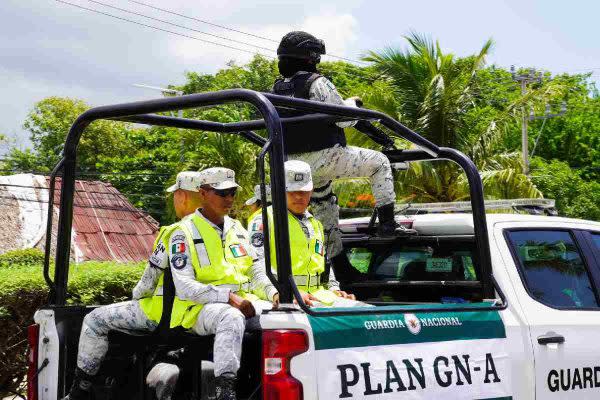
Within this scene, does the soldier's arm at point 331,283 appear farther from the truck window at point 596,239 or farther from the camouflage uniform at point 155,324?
the truck window at point 596,239

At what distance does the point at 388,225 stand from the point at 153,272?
1.64 m

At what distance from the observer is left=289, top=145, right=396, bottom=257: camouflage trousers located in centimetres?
577

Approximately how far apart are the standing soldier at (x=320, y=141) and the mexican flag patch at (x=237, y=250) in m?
1.10

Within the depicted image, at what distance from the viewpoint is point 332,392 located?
154 inches

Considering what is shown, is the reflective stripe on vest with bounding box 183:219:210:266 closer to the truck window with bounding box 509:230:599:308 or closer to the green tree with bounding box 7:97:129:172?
the truck window with bounding box 509:230:599:308

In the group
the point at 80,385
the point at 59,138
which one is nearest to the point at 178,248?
the point at 80,385

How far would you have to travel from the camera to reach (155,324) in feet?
15.5

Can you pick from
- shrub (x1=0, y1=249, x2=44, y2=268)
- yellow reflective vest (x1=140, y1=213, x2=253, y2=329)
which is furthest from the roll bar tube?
shrub (x1=0, y1=249, x2=44, y2=268)

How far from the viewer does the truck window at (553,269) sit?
5180mm

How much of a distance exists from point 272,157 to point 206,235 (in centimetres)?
97

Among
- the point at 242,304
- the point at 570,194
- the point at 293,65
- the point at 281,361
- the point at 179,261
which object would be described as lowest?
the point at 281,361

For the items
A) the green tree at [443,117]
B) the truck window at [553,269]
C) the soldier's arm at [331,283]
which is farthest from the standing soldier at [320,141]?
the green tree at [443,117]

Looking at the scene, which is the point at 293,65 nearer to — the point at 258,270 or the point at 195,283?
the point at 258,270

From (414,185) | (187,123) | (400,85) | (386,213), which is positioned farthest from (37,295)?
(400,85)
